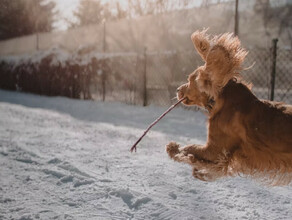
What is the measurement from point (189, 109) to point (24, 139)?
5215 millimetres

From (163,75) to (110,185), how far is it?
7626mm

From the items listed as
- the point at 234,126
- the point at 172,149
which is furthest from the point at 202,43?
the point at 172,149

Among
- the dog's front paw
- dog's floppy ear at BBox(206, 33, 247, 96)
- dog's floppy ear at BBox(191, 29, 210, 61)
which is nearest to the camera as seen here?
dog's floppy ear at BBox(206, 33, 247, 96)

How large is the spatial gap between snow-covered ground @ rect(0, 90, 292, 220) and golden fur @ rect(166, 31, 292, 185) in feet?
1.48

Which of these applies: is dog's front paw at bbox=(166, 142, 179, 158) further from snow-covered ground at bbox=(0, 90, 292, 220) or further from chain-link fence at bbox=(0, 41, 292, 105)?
chain-link fence at bbox=(0, 41, 292, 105)

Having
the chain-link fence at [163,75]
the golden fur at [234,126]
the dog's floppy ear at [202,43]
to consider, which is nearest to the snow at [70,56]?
the chain-link fence at [163,75]

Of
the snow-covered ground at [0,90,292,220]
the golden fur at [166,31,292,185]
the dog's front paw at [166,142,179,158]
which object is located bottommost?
the snow-covered ground at [0,90,292,220]

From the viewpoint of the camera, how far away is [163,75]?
34.6ft

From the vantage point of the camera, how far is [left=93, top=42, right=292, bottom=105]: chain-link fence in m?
8.89

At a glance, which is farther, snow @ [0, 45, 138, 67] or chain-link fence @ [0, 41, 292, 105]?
snow @ [0, 45, 138, 67]

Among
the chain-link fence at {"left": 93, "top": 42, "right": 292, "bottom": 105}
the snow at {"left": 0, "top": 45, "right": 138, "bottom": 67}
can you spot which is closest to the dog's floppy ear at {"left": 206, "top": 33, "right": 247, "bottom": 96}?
the chain-link fence at {"left": 93, "top": 42, "right": 292, "bottom": 105}

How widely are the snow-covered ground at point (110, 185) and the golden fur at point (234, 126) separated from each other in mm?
450

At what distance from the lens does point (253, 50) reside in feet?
27.0

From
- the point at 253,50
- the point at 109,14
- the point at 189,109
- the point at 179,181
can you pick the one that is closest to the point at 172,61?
the point at 189,109
